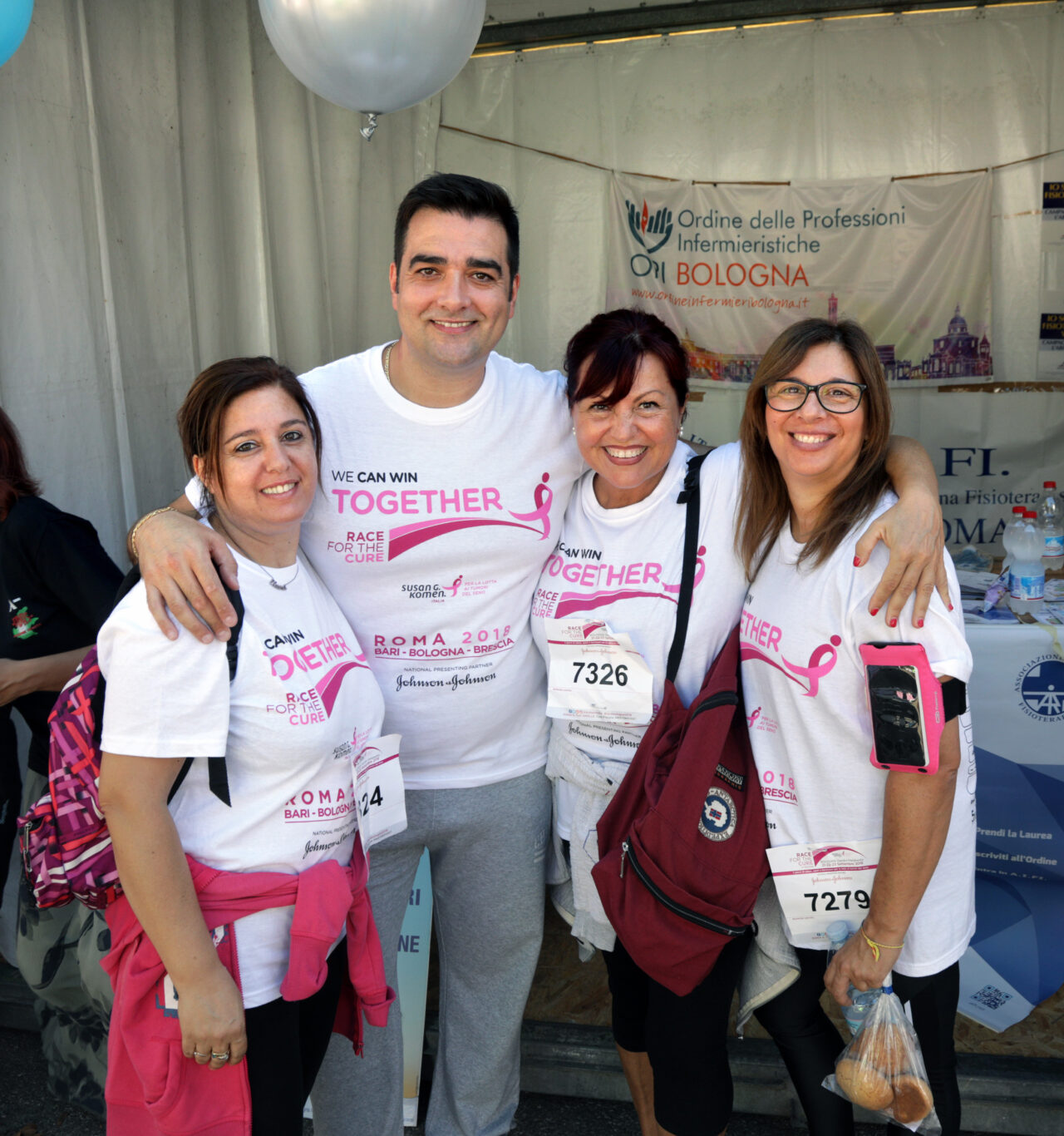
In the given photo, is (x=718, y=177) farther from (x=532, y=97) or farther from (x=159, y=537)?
(x=159, y=537)

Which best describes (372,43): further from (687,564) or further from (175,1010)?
(175,1010)

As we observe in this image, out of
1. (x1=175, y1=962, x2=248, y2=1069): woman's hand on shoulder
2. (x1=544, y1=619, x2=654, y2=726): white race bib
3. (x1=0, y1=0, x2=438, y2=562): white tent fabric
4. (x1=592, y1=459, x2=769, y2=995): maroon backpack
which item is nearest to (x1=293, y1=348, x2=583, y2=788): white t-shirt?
(x1=544, y1=619, x2=654, y2=726): white race bib

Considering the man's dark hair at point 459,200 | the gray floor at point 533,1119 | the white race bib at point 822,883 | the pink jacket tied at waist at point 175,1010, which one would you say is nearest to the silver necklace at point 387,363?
the man's dark hair at point 459,200

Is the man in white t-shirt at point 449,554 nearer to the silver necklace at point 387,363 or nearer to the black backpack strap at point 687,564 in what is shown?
the silver necklace at point 387,363

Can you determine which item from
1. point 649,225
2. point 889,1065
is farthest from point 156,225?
point 889,1065

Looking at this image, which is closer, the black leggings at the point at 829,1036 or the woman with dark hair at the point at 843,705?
the woman with dark hair at the point at 843,705

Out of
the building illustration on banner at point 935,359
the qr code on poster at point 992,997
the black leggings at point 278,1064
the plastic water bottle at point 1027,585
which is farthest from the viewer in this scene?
the building illustration on banner at point 935,359

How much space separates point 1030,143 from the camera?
431 cm

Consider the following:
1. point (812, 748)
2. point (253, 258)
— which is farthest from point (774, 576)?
point (253, 258)

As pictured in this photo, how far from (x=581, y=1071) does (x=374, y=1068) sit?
784 mm

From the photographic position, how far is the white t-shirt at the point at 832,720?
156 cm

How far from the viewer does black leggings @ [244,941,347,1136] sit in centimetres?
152

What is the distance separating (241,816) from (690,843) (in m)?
0.76

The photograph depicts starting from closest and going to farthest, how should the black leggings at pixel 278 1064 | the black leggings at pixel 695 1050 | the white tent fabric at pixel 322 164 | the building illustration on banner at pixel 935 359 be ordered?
the black leggings at pixel 278 1064
the black leggings at pixel 695 1050
the white tent fabric at pixel 322 164
the building illustration on banner at pixel 935 359
